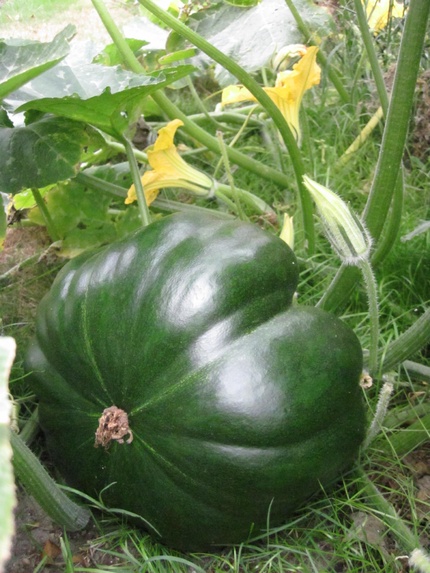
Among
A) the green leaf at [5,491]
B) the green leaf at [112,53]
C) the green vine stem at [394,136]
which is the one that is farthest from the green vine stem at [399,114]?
the green leaf at [5,491]

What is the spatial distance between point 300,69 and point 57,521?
1.10 metres

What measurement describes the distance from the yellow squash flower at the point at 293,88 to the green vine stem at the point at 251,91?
5 cm

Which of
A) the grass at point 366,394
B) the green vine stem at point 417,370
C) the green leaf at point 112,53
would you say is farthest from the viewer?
the green leaf at point 112,53

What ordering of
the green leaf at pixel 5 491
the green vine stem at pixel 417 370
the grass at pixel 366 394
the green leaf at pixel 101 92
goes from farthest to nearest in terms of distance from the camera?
the green vine stem at pixel 417 370, the green leaf at pixel 101 92, the grass at pixel 366 394, the green leaf at pixel 5 491

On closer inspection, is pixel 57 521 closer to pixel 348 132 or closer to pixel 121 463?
pixel 121 463

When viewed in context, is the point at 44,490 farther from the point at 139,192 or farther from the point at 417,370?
the point at 417,370

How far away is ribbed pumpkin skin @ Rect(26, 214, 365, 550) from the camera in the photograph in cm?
115

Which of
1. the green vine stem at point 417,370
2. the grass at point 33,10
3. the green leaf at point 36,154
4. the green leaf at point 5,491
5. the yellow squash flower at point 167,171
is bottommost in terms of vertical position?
the green vine stem at point 417,370

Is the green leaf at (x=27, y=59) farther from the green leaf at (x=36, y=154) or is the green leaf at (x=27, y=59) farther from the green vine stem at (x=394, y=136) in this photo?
the green vine stem at (x=394, y=136)

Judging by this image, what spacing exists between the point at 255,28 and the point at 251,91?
345 millimetres

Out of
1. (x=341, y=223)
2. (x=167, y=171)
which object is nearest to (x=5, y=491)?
(x=341, y=223)

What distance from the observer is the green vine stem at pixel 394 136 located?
3.95 ft

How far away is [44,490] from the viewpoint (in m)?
1.21

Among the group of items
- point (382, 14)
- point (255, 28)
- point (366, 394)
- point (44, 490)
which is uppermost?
point (255, 28)
